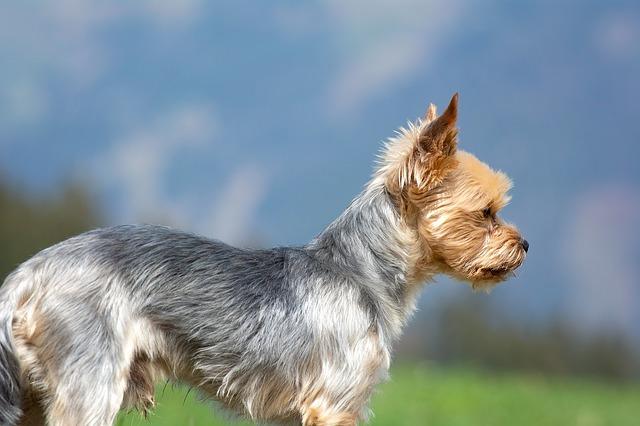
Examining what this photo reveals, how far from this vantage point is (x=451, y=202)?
7.31 m

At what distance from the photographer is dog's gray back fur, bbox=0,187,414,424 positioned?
6.21 metres

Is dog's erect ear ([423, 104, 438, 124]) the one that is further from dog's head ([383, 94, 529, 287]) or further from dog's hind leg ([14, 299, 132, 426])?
dog's hind leg ([14, 299, 132, 426])

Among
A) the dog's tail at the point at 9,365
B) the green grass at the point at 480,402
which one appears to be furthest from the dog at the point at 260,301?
the green grass at the point at 480,402

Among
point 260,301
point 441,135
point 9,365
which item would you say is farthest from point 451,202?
point 9,365

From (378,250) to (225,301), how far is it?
133 cm

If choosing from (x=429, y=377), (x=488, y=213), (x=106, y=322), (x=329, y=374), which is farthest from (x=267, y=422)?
(x=429, y=377)

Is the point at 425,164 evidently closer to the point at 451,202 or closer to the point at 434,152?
the point at 434,152

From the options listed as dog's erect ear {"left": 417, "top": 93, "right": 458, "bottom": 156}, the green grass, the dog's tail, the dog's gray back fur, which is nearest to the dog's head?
dog's erect ear {"left": 417, "top": 93, "right": 458, "bottom": 156}

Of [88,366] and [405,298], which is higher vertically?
[405,298]

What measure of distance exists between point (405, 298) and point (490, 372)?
58.9 ft

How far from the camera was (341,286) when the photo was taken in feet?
23.3

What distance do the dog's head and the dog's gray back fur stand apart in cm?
23

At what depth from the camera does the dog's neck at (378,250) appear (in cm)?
727

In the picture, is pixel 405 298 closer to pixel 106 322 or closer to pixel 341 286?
pixel 341 286
